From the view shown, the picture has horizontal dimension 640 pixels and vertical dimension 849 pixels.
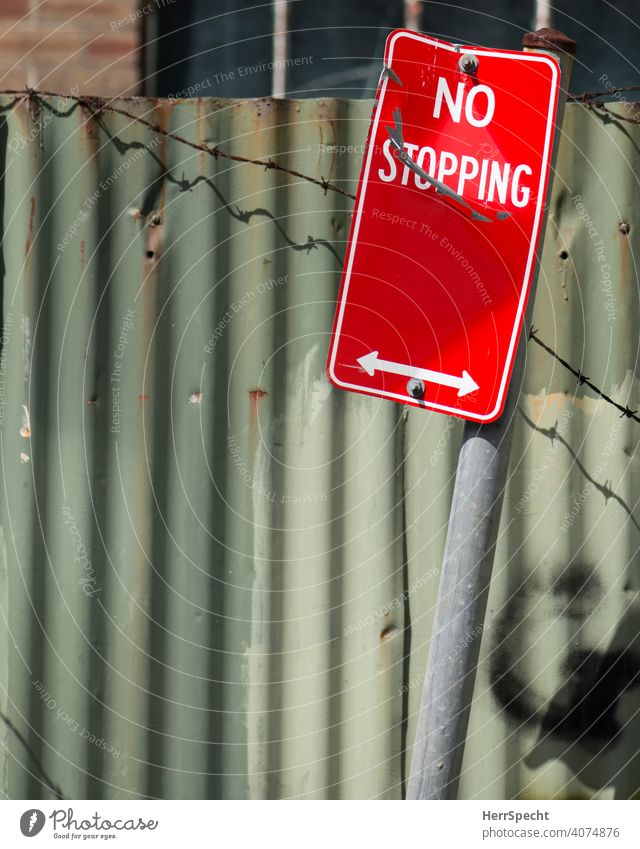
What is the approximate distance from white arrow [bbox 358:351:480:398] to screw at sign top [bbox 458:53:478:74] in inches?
23.4

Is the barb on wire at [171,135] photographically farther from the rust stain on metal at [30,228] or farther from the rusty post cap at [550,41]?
the rusty post cap at [550,41]

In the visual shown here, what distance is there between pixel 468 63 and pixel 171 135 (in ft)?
2.57

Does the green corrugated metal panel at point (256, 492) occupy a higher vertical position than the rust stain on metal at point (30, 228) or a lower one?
lower

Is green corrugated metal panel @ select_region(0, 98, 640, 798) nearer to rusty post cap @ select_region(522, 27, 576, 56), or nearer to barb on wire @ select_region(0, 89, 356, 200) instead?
barb on wire @ select_region(0, 89, 356, 200)

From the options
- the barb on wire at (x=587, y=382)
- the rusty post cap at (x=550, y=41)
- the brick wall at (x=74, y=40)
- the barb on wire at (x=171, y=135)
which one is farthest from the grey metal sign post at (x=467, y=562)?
the brick wall at (x=74, y=40)

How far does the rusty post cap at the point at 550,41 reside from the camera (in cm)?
171

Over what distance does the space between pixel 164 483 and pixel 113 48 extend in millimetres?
1185

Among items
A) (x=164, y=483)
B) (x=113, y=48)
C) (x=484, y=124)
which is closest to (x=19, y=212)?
(x=113, y=48)

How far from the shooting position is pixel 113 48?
7.70 ft

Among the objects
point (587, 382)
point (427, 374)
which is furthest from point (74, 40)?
point (587, 382)

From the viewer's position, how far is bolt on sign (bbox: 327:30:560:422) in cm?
172

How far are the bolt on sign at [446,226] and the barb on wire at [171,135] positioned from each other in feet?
1.21

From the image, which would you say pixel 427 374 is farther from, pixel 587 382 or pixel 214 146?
pixel 214 146

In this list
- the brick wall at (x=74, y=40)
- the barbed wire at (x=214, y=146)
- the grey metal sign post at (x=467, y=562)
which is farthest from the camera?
the brick wall at (x=74, y=40)
